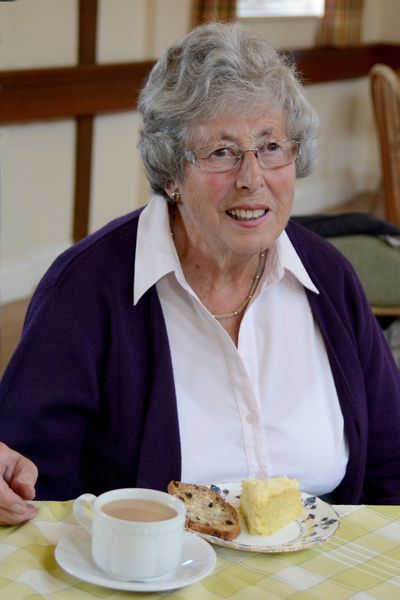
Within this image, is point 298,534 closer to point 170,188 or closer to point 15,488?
point 15,488

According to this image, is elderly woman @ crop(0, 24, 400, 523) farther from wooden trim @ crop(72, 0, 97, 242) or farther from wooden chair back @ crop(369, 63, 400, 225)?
wooden chair back @ crop(369, 63, 400, 225)

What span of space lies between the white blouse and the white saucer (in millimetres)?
513

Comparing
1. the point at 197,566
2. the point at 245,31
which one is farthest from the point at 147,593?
the point at 245,31

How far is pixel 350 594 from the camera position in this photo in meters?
1.15

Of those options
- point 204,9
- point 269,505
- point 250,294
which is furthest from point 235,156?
point 204,9

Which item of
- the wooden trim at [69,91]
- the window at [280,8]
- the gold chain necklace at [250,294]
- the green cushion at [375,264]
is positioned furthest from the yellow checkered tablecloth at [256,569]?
the window at [280,8]

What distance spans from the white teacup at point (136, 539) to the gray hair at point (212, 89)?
0.78 m

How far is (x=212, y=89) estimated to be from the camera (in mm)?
1713

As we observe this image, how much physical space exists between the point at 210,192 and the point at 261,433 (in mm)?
408

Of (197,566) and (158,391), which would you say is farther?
(158,391)

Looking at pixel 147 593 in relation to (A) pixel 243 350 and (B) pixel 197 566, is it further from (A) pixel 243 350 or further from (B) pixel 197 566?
(A) pixel 243 350

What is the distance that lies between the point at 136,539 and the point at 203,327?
73cm

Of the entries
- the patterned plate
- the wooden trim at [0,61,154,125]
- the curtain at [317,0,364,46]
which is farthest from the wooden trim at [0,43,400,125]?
the patterned plate

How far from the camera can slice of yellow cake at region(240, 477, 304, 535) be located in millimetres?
1301
